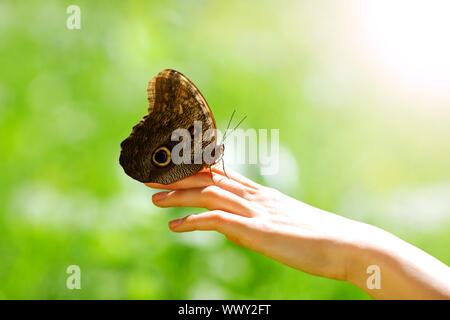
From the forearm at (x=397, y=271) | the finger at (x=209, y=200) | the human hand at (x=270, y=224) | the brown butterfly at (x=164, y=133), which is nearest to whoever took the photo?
the forearm at (x=397, y=271)

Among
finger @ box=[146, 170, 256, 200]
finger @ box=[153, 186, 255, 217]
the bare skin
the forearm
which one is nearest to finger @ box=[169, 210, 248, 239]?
the bare skin

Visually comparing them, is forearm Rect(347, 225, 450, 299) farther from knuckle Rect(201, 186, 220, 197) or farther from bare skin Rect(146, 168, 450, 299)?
knuckle Rect(201, 186, 220, 197)

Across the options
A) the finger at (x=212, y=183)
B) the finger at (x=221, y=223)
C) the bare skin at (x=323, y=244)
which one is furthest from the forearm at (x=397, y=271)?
the finger at (x=212, y=183)

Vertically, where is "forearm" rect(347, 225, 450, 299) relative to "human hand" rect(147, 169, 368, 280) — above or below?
below

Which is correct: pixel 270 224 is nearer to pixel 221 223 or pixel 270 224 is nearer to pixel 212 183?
pixel 221 223

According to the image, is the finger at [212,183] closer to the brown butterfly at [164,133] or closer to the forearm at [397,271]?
the brown butterfly at [164,133]
